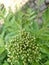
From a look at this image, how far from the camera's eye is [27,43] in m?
1.21

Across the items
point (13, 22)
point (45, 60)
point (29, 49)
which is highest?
point (13, 22)

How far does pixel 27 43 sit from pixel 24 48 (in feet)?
0.09

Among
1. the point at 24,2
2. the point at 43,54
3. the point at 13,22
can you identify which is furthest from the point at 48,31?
the point at 24,2

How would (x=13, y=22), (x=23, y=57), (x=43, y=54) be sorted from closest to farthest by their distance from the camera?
1. (x=23, y=57)
2. (x=43, y=54)
3. (x=13, y=22)

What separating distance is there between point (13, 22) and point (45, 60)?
0.29m

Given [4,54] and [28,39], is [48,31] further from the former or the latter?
[4,54]

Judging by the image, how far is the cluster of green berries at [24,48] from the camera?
1.21m

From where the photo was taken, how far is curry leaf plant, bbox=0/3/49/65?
122 centimetres

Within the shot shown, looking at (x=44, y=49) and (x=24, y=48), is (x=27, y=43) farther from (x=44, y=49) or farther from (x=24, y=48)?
(x=44, y=49)

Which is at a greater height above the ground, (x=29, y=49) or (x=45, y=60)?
(x=29, y=49)

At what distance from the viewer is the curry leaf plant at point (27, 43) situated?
4.01 ft

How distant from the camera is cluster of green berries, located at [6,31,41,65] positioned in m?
1.21

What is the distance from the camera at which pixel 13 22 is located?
148cm

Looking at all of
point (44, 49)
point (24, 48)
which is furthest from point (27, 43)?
point (44, 49)
